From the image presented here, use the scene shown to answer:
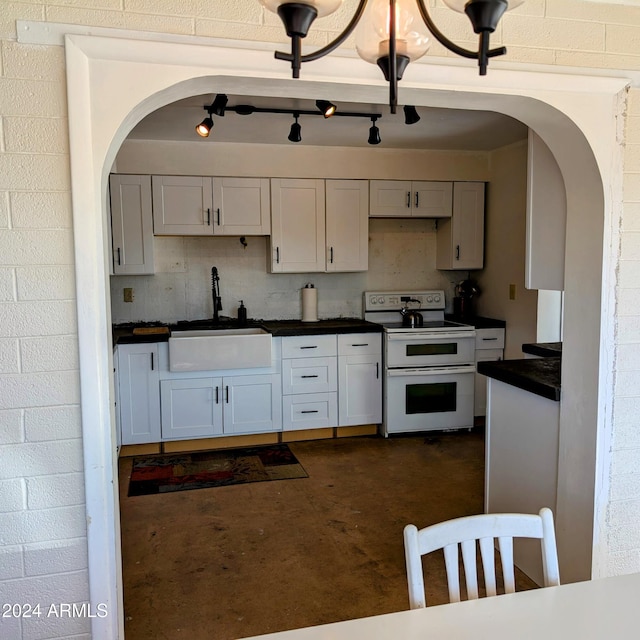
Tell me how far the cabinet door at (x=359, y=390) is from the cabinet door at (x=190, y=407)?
0.96 metres

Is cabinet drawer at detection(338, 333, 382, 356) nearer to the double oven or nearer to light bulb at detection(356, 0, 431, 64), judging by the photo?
the double oven

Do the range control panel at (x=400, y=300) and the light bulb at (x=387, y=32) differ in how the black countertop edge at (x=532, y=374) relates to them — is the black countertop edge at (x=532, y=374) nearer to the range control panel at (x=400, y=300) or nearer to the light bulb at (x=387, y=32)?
the light bulb at (x=387, y=32)

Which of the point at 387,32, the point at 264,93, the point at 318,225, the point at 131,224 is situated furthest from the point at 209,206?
the point at 387,32

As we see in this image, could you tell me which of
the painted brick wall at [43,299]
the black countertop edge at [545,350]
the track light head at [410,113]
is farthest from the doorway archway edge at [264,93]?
the track light head at [410,113]

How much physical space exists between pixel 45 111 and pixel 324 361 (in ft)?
10.3

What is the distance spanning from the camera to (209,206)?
439 cm

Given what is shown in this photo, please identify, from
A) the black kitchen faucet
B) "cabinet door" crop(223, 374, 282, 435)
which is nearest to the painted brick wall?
"cabinet door" crop(223, 374, 282, 435)

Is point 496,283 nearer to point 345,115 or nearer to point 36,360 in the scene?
point 345,115

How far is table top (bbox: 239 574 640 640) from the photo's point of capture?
1.05m

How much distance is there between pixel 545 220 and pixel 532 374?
673mm

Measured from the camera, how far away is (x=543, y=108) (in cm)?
200

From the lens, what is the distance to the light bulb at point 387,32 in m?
1.06

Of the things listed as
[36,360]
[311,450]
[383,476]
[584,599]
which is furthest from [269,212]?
[584,599]

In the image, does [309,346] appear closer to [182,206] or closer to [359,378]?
[359,378]
